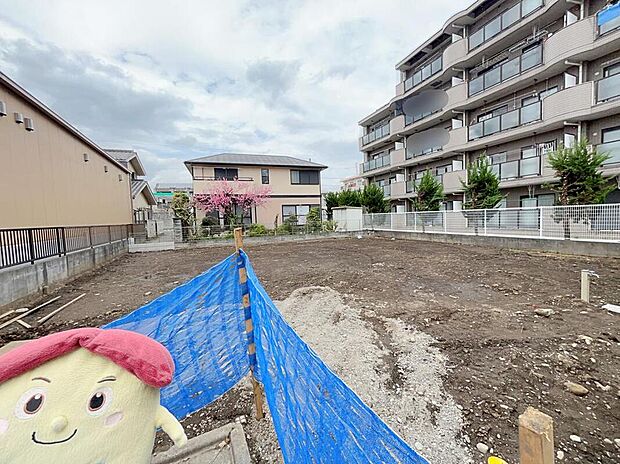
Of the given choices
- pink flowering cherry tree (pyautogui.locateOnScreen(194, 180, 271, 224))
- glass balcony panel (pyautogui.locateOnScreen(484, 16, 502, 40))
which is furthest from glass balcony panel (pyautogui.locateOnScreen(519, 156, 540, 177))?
pink flowering cherry tree (pyautogui.locateOnScreen(194, 180, 271, 224))

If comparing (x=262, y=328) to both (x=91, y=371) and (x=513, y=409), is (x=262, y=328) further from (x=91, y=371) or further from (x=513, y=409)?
(x=513, y=409)

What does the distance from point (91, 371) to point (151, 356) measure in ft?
0.55

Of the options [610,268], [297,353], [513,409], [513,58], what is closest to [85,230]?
[297,353]

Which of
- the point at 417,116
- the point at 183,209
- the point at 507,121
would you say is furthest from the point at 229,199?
the point at 507,121

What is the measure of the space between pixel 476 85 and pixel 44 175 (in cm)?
1712

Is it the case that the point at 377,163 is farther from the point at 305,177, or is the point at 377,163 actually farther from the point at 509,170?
the point at 509,170

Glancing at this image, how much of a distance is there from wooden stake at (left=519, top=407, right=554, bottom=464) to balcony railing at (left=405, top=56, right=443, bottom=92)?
1911cm

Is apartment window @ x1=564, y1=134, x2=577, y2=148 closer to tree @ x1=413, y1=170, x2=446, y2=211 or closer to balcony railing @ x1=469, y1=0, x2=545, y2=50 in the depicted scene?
tree @ x1=413, y1=170, x2=446, y2=211

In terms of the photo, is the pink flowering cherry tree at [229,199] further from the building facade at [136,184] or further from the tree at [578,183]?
the tree at [578,183]

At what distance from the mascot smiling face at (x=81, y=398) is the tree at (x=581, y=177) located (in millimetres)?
10455

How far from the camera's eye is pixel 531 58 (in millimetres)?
11578

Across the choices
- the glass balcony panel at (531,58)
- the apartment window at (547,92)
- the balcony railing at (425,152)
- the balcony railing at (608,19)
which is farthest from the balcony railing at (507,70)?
the balcony railing at (425,152)

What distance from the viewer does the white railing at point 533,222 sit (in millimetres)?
7094

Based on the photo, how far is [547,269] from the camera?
21.0 feet
